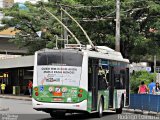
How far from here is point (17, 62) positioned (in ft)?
175

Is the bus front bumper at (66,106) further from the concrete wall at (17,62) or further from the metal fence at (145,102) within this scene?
the concrete wall at (17,62)

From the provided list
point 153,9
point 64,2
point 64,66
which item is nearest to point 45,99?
point 64,66

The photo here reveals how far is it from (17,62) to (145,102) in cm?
3026

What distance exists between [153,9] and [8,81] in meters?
32.0

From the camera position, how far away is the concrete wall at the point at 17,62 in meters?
49.9

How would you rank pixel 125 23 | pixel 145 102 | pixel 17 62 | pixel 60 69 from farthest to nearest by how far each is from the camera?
pixel 17 62, pixel 125 23, pixel 145 102, pixel 60 69

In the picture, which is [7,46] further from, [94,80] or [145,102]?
[94,80]

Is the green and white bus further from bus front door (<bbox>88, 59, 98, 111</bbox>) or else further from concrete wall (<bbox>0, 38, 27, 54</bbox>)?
concrete wall (<bbox>0, 38, 27, 54</bbox>)

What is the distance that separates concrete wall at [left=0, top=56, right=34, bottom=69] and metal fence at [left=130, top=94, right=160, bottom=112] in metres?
23.7

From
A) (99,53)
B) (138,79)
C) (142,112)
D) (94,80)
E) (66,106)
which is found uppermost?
(99,53)

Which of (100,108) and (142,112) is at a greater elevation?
(100,108)

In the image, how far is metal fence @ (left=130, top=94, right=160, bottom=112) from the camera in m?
24.2

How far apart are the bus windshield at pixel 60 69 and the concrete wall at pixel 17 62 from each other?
2940cm

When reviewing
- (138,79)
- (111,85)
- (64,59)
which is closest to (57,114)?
(64,59)
